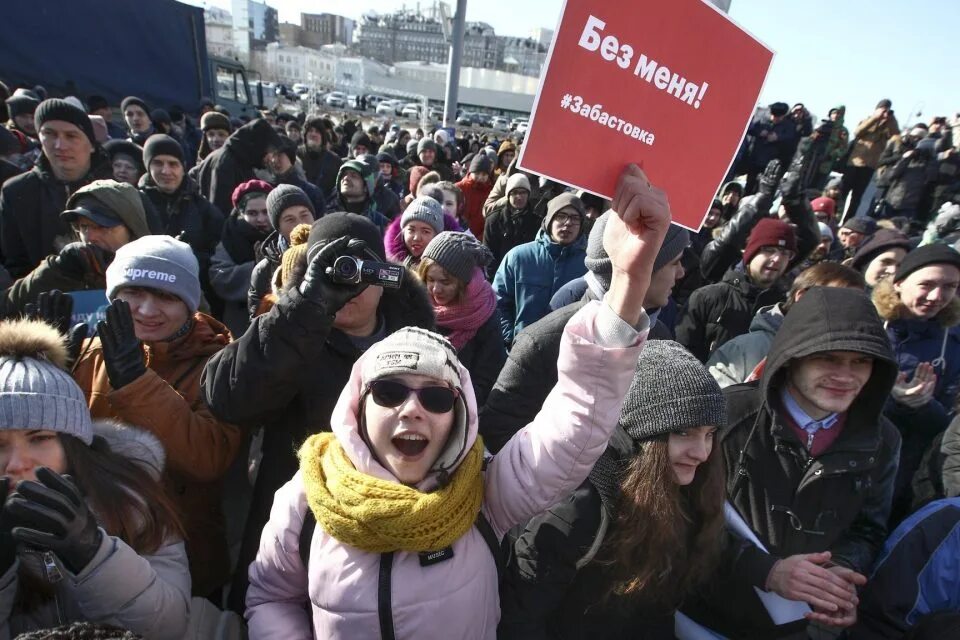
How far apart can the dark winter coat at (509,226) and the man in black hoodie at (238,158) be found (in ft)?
7.96

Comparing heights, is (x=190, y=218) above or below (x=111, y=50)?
below

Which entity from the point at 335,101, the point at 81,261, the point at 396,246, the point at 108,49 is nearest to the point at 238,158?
the point at 396,246

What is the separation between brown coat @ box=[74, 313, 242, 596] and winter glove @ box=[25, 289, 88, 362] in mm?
100

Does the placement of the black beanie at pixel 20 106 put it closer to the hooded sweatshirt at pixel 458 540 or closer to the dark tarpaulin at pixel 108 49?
Result: the dark tarpaulin at pixel 108 49

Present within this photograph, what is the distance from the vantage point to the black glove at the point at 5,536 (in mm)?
1264

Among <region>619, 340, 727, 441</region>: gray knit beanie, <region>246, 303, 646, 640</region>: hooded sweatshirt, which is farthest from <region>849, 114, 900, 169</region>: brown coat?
<region>246, 303, 646, 640</region>: hooded sweatshirt

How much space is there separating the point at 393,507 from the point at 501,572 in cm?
47

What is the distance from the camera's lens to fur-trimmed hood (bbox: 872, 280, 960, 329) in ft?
9.43

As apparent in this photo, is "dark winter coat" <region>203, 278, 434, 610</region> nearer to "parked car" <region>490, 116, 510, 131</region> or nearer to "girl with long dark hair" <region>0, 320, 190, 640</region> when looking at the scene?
"girl with long dark hair" <region>0, 320, 190, 640</region>

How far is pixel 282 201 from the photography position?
384cm

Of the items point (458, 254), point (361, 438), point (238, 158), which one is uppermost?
point (458, 254)

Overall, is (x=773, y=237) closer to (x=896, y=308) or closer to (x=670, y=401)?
(x=896, y=308)

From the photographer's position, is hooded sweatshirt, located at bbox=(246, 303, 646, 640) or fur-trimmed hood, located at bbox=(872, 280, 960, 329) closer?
hooded sweatshirt, located at bbox=(246, 303, 646, 640)

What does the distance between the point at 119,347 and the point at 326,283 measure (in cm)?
73
